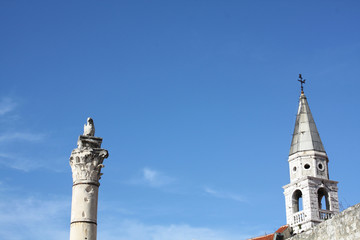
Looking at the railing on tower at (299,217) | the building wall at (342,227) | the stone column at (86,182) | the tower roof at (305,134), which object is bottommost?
the building wall at (342,227)

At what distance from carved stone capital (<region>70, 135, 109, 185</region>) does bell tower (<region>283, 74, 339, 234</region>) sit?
20699 mm

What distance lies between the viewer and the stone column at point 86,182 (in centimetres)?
1370

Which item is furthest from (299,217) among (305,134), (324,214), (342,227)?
(342,227)

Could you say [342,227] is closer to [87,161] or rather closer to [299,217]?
[87,161]

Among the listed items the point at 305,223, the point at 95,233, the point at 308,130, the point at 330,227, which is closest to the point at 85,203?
the point at 95,233

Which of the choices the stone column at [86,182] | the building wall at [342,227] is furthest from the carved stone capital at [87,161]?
the building wall at [342,227]

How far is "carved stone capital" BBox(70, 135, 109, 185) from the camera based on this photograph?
14.3 meters

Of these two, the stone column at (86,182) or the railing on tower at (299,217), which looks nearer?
the stone column at (86,182)

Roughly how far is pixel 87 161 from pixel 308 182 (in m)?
21.5

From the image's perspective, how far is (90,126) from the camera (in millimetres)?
14883

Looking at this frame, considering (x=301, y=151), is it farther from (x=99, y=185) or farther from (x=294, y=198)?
(x=99, y=185)

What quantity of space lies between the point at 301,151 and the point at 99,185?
22152mm

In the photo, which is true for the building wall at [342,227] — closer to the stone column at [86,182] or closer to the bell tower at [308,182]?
the stone column at [86,182]

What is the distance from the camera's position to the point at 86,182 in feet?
46.7
